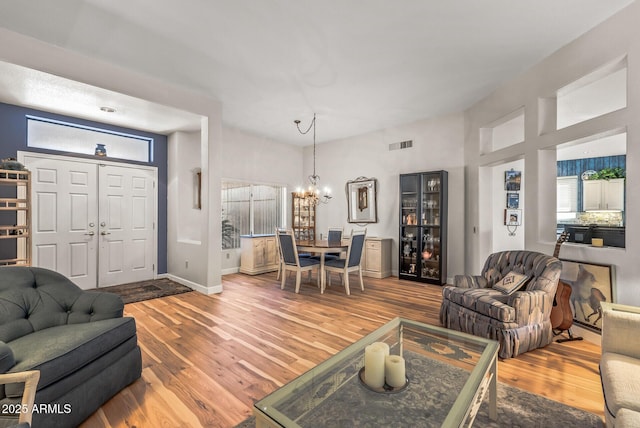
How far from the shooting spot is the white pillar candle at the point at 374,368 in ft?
4.90

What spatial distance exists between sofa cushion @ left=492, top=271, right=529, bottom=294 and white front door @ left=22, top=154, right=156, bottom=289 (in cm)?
560

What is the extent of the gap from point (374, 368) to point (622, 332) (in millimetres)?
1516

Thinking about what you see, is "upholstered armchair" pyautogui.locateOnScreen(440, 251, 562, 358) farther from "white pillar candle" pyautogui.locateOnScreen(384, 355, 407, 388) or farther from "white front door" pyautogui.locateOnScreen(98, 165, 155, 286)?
"white front door" pyautogui.locateOnScreen(98, 165, 155, 286)

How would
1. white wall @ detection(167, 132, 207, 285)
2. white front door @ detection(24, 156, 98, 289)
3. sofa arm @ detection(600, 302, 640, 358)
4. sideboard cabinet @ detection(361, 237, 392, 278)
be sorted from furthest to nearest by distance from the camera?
sideboard cabinet @ detection(361, 237, 392, 278) → white wall @ detection(167, 132, 207, 285) → white front door @ detection(24, 156, 98, 289) → sofa arm @ detection(600, 302, 640, 358)

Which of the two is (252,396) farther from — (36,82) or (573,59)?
(573,59)

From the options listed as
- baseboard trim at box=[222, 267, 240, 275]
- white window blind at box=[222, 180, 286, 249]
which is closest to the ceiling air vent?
white window blind at box=[222, 180, 286, 249]

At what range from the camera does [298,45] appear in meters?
3.04

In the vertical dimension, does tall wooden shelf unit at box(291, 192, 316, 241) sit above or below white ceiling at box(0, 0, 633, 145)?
below

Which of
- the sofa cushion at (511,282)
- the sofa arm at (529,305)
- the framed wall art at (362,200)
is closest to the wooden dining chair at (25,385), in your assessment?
the sofa arm at (529,305)

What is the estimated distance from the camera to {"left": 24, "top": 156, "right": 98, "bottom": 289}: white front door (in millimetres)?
4277

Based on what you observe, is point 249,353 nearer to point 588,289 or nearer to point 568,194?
point 588,289

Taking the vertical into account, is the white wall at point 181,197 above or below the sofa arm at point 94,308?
above

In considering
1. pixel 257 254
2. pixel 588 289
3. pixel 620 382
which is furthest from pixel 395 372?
pixel 257 254

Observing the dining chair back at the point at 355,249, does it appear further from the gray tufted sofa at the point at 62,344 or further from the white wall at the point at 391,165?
the gray tufted sofa at the point at 62,344
